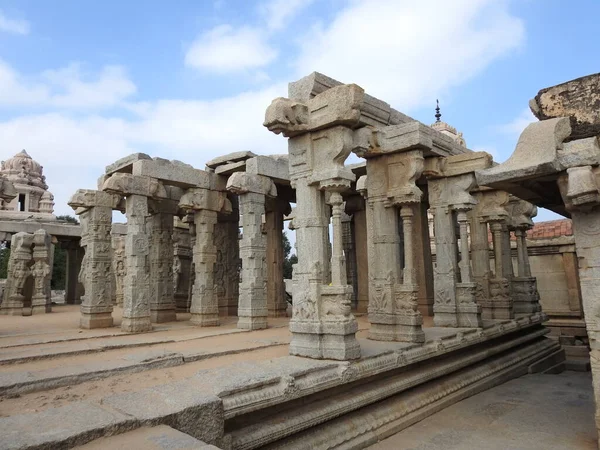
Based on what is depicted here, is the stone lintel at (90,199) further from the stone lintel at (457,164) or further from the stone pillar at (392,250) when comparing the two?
the stone lintel at (457,164)

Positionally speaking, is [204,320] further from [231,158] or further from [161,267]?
[231,158]

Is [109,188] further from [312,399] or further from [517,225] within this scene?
[517,225]

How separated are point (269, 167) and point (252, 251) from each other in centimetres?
225

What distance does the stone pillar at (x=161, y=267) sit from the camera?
488 inches

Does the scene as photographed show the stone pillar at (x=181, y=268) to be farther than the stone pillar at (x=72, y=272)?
No

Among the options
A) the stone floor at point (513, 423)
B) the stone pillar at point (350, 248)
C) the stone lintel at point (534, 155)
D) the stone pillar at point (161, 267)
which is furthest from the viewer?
the stone pillar at point (350, 248)

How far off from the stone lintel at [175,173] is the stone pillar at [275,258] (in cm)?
341

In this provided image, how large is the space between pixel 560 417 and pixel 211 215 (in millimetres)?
8815

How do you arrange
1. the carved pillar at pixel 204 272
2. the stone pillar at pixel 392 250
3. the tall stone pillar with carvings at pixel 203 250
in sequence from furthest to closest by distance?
the tall stone pillar with carvings at pixel 203 250, the carved pillar at pixel 204 272, the stone pillar at pixel 392 250

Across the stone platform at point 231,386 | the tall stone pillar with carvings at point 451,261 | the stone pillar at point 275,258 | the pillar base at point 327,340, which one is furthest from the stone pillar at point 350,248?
the pillar base at point 327,340

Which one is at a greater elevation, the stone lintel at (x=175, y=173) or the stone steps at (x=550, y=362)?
the stone lintel at (x=175, y=173)

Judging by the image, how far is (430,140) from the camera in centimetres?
777

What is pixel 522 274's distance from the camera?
39.4ft

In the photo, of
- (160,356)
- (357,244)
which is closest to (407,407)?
(160,356)
